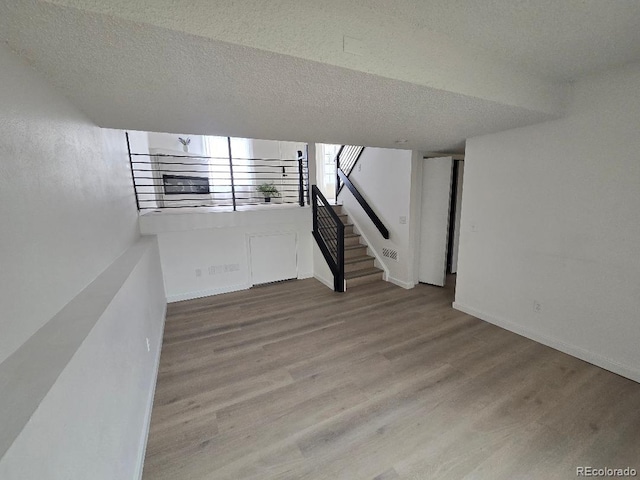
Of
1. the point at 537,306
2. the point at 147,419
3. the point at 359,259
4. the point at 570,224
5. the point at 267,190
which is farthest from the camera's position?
the point at 267,190

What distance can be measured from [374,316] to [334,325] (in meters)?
0.57

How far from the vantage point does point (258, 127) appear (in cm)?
243

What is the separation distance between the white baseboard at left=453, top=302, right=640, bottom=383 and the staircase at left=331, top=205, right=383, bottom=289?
1610 millimetres

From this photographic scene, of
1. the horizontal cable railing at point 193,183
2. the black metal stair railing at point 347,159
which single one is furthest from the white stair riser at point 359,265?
the black metal stair railing at point 347,159

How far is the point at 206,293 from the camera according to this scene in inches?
157

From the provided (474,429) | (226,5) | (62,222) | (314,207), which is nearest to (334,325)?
(474,429)

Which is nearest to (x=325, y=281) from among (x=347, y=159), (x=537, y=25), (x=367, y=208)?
(x=367, y=208)

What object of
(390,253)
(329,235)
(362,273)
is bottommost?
(362,273)

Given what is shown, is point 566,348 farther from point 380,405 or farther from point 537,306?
point 380,405

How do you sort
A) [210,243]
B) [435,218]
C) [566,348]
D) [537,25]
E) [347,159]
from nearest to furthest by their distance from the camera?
[537,25], [566,348], [210,243], [435,218], [347,159]

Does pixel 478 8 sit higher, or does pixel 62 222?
pixel 478 8

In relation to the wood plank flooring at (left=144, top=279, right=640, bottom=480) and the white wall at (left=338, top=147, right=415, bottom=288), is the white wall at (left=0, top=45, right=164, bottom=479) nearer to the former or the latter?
the wood plank flooring at (left=144, top=279, right=640, bottom=480)

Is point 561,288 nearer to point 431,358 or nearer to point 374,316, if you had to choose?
point 431,358

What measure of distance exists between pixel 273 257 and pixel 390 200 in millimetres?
2247
